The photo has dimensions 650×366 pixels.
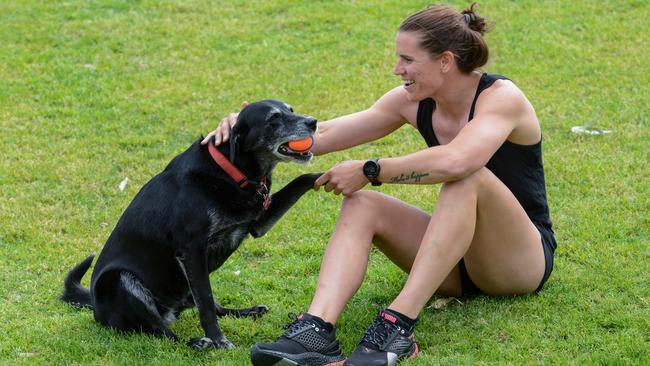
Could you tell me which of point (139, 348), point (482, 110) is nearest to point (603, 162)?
point (482, 110)

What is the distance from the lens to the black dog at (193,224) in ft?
14.6

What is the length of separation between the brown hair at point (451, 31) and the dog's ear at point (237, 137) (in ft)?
3.01

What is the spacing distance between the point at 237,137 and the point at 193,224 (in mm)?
477

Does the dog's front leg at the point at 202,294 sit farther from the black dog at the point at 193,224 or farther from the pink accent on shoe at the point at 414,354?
the pink accent on shoe at the point at 414,354

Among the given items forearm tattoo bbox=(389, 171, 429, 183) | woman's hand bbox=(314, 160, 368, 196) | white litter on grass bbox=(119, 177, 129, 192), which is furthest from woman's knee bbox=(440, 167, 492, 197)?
white litter on grass bbox=(119, 177, 129, 192)

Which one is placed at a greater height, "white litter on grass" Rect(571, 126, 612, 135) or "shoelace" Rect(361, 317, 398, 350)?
"shoelace" Rect(361, 317, 398, 350)

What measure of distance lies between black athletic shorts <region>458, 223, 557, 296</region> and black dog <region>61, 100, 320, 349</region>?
36.1 inches

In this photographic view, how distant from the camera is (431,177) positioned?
425 cm

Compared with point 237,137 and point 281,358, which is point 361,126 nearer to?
point 237,137

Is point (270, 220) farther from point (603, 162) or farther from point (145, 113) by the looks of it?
point (145, 113)

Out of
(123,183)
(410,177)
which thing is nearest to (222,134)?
(410,177)

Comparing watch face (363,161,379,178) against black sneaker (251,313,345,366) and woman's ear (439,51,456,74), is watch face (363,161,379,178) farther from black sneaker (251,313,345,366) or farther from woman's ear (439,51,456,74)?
black sneaker (251,313,345,366)

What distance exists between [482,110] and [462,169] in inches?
15.4

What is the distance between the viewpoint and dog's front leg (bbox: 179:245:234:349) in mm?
4426
